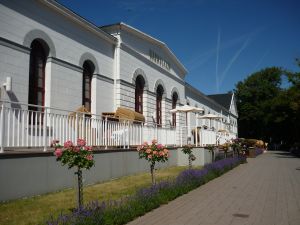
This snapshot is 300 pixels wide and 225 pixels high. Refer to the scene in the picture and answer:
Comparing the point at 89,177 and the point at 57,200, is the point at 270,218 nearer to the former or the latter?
the point at 57,200

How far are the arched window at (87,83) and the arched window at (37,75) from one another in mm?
2882

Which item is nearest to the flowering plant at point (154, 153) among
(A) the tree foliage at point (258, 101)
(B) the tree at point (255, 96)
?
(A) the tree foliage at point (258, 101)

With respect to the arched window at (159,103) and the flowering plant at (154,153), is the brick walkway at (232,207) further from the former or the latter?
the arched window at (159,103)

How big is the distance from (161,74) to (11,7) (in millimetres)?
13287

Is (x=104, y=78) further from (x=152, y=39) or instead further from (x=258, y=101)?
(x=258, y=101)

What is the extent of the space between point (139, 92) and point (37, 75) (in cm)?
874

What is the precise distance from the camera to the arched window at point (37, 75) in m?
12.7

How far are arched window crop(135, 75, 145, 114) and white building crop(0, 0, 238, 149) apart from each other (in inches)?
2.3

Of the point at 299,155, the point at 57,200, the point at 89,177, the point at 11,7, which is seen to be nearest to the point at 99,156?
the point at 89,177

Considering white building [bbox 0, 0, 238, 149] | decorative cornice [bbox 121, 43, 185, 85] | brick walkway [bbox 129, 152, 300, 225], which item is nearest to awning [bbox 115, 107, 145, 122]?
white building [bbox 0, 0, 238, 149]

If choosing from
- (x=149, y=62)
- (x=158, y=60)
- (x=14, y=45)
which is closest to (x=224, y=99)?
(x=158, y=60)

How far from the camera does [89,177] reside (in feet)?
35.6

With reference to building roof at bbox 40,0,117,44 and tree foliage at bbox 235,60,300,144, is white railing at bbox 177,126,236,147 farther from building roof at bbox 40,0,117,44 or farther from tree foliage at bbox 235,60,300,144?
tree foliage at bbox 235,60,300,144

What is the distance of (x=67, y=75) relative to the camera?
1419 centimetres
